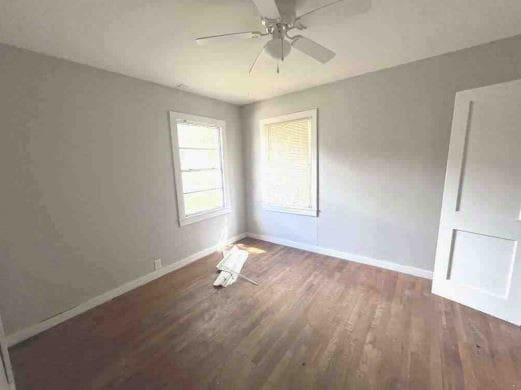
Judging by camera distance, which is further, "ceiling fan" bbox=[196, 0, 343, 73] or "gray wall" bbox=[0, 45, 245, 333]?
"gray wall" bbox=[0, 45, 245, 333]

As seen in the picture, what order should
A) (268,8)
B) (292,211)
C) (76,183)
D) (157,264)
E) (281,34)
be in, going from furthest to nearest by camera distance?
(292,211) < (157,264) < (76,183) < (281,34) < (268,8)

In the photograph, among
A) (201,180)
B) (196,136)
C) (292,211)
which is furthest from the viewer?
(292,211)

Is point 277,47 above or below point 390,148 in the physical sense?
above

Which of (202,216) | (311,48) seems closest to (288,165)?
(202,216)

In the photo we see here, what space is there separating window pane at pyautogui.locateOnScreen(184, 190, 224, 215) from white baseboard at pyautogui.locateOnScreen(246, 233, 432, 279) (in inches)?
38.8

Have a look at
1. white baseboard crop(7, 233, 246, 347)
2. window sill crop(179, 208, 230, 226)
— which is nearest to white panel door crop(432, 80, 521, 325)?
window sill crop(179, 208, 230, 226)

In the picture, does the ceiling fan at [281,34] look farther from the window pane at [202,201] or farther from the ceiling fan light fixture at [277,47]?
the window pane at [202,201]

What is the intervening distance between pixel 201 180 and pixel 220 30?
2.05 meters

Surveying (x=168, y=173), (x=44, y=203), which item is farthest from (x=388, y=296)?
(x=44, y=203)

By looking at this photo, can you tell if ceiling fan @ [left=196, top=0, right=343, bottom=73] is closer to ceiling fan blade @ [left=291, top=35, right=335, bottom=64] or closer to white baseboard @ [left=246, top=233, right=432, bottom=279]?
ceiling fan blade @ [left=291, top=35, right=335, bottom=64]

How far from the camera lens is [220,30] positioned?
1.75 metres

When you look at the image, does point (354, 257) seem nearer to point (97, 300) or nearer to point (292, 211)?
point (292, 211)

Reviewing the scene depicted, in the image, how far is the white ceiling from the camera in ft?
4.82

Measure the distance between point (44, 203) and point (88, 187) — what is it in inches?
13.6
